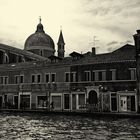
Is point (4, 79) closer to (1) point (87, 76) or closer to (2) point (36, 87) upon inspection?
(2) point (36, 87)

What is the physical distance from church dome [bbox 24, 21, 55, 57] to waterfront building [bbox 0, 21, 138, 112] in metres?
19.8

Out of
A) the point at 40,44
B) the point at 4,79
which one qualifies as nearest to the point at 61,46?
the point at 40,44

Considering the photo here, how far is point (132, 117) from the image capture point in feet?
93.0

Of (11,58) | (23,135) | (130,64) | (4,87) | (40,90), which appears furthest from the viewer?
(11,58)

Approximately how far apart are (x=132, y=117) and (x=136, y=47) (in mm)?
9382

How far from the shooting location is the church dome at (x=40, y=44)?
64.9 m

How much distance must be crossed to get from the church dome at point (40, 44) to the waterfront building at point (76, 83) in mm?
19791

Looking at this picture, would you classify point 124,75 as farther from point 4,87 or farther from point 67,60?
point 4,87

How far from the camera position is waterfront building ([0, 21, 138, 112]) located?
112 ft

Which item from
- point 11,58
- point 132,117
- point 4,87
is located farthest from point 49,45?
point 132,117

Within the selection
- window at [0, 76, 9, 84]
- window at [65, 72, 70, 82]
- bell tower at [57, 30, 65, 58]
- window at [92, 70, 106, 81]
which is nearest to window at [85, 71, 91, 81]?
window at [92, 70, 106, 81]

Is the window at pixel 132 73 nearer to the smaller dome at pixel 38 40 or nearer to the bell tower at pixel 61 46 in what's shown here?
the smaller dome at pixel 38 40

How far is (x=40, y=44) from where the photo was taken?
6462 centimetres

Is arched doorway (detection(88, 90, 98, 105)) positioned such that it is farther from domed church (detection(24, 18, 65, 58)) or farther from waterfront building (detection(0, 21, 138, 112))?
domed church (detection(24, 18, 65, 58))
